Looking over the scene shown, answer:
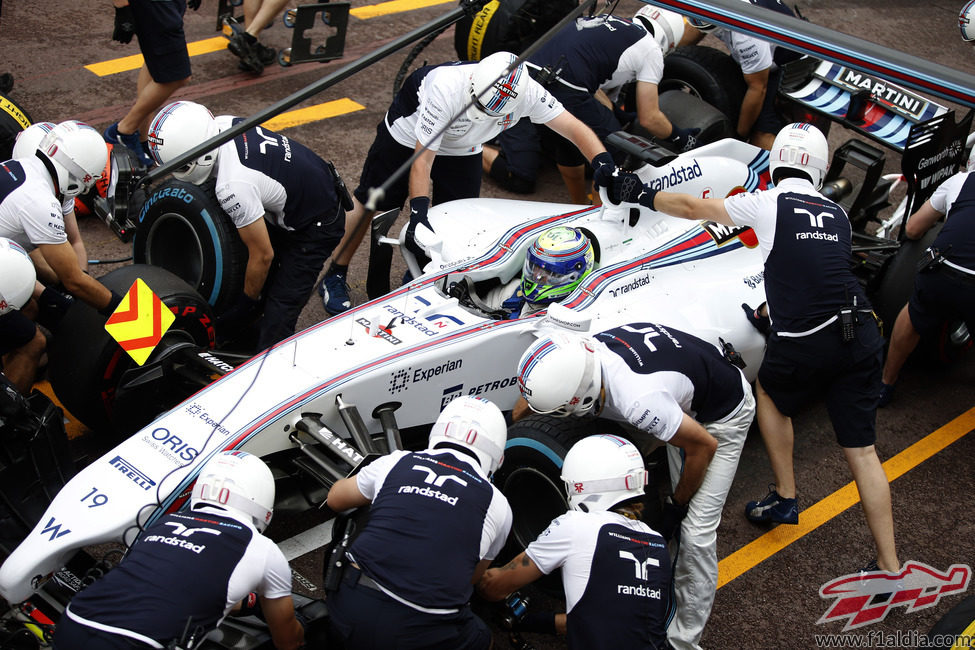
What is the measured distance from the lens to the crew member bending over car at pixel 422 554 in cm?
335

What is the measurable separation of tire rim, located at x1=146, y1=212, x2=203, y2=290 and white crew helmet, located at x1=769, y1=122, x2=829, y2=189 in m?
3.11

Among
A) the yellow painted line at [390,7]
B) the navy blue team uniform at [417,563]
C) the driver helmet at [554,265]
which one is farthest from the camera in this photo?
the yellow painted line at [390,7]

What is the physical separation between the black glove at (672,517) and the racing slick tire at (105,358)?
2.35 meters

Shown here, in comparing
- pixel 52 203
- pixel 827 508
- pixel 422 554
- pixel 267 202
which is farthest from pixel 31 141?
pixel 827 508

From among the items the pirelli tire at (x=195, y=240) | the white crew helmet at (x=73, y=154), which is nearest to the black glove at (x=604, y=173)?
the pirelli tire at (x=195, y=240)

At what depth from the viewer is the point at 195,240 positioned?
218 inches

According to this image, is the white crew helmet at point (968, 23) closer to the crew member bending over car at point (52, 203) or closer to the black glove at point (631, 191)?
the black glove at point (631, 191)

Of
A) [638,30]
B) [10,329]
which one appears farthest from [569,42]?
[10,329]

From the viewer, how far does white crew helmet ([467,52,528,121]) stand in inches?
210

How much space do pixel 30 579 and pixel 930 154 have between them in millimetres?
5183

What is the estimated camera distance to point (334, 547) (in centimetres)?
379

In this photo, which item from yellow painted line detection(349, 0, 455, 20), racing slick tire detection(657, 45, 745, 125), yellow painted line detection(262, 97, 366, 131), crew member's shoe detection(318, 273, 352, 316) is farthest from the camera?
yellow painted line detection(349, 0, 455, 20)

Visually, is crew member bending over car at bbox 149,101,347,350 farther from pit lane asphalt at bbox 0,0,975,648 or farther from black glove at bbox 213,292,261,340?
pit lane asphalt at bbox 0,0,975,648

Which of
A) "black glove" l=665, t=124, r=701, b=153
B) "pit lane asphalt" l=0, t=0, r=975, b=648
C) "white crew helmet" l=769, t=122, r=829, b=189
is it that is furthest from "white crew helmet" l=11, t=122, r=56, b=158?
"black glove" l=665, t=124, r=701, b=153
